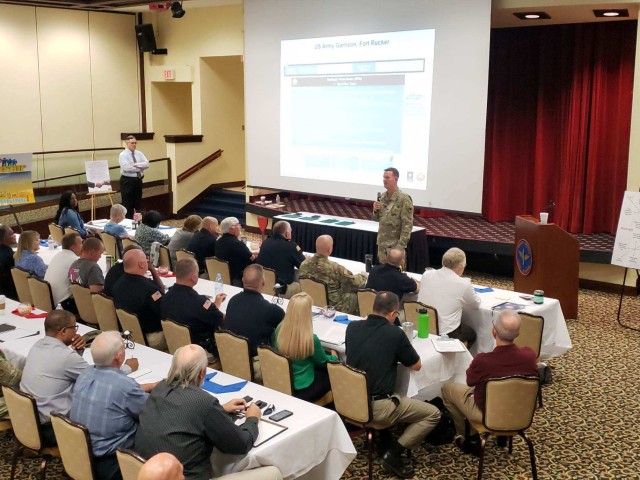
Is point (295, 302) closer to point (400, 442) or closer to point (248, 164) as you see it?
point (400, 442)

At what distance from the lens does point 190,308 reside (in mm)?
5668

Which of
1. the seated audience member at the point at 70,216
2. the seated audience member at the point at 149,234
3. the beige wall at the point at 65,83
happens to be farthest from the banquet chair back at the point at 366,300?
the beige wall at the point at 65,83

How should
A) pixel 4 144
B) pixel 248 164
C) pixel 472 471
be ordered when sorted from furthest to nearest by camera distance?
1. pixel 4 144
2. pixel 248 164
3. pixel 472 471

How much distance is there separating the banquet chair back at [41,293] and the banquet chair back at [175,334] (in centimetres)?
193

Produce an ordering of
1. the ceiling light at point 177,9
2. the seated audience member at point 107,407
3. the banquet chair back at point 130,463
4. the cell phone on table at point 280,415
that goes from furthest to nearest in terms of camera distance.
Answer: the ceiling light at point 177,9
the cell phone on table at point 280,415
the seated audience member at point 107,407
the banquet chair back at point 130,463

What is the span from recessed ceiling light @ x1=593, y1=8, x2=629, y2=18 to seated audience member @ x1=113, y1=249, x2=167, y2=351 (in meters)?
6.79

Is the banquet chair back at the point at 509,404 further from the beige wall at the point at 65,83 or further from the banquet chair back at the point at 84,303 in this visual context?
the beige wall at the point at 65,83

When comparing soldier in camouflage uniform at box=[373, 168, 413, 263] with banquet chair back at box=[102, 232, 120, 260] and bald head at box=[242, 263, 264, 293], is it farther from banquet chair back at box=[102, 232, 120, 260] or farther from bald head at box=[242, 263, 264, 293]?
banquet chair back at box=[102, 232, 120, 260]

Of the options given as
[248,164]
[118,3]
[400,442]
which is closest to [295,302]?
[400,442]

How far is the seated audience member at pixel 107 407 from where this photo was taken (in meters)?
3.94

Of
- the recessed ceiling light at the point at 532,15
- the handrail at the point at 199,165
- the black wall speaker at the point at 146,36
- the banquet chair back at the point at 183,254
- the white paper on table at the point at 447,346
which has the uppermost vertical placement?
the black wall speaker at the point at 146,36

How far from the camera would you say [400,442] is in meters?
4.95

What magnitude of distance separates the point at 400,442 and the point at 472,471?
572mm

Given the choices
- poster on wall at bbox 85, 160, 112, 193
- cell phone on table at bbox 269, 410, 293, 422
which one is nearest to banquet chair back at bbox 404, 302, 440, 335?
cell phone on table at bbox 269, 410, 293, 422
